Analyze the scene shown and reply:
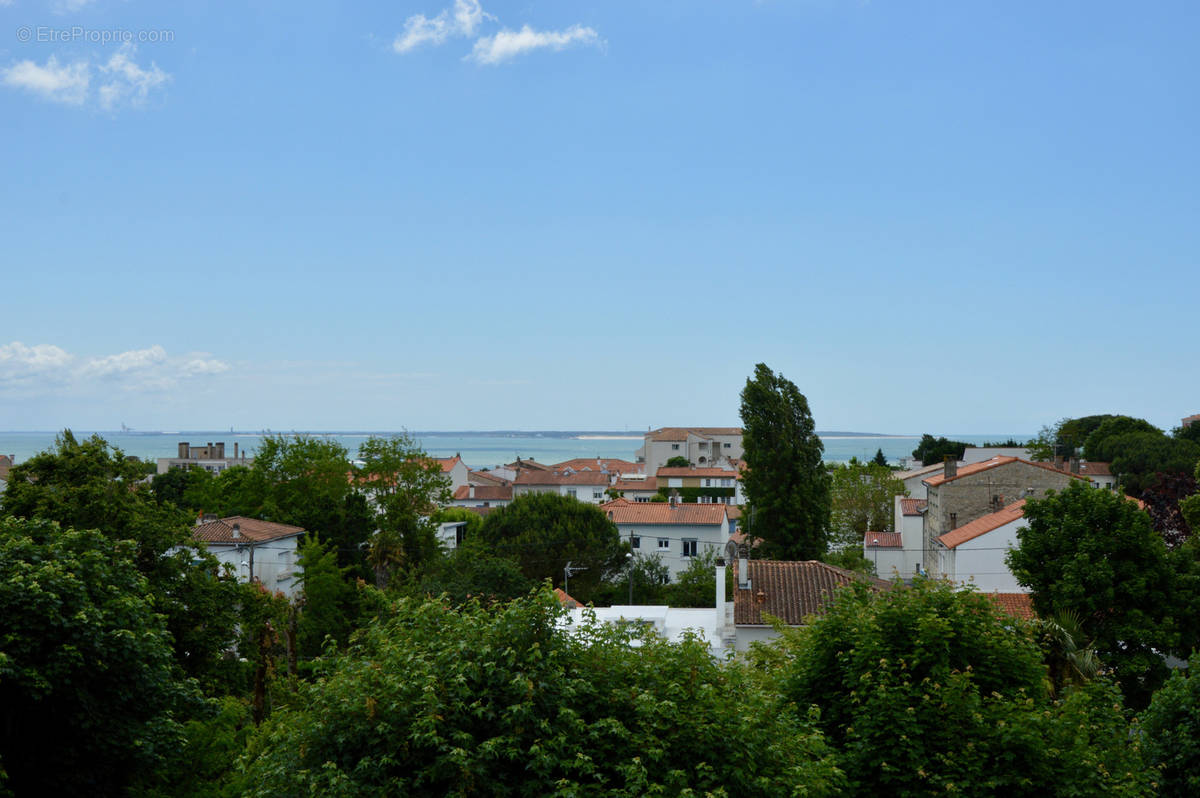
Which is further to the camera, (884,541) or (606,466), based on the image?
(606,466)

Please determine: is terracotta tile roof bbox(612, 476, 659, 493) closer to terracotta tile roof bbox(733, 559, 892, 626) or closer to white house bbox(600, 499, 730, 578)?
white house bbox(600, 499, 730, 578)

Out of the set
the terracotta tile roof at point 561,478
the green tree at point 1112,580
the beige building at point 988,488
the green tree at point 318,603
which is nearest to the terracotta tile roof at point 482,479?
the terracotta tile roof at point 561,478

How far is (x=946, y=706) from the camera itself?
1196 cm

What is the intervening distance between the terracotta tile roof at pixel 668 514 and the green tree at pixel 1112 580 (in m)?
39.9

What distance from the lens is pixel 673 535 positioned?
2579 inches

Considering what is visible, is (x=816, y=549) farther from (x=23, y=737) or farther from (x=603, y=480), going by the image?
(x=603, y=480)

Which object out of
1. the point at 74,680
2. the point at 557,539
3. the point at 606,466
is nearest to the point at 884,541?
the point at 557,539

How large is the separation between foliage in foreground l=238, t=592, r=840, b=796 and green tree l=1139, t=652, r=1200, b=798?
23.5ft

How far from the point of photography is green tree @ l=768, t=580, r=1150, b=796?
11.4 meters

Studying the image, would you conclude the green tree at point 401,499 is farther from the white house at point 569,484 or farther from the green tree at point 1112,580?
the white house at point 569,484

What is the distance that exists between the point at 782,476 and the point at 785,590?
2122 cm

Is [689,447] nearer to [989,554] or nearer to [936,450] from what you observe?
[936,450]

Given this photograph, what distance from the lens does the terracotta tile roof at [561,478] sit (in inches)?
4163

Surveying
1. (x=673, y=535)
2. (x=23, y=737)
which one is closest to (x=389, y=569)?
(x=673, y=535)
